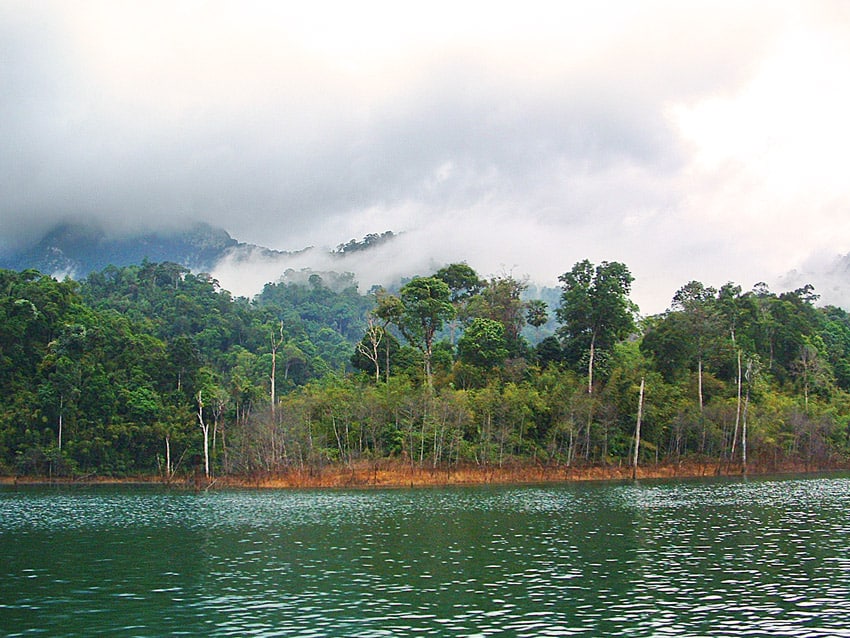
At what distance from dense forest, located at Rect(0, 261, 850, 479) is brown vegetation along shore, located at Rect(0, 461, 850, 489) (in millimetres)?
1032

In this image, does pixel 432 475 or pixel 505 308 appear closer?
pixel 432 475

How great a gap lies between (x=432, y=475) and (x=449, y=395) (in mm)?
7822

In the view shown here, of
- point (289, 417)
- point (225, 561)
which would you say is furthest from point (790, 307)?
point (225, 561)

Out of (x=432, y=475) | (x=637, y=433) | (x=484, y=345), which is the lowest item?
(x=432, y=475)

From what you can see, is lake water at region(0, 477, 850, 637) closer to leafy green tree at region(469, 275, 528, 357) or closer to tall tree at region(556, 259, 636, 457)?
tall tree at region(556, 259, 636, 457)

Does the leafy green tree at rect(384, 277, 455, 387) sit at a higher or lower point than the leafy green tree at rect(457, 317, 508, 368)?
higher

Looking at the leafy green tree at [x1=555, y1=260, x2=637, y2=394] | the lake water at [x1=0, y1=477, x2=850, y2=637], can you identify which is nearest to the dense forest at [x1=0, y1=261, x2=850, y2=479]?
the leafy green tree at [x1=555, y1=260, x2=637, y2=394]

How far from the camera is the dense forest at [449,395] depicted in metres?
69.0

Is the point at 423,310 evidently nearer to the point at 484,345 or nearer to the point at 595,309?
the point at 484,345

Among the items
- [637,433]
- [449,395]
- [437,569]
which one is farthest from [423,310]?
[437,569]

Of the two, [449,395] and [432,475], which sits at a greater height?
[449,395]

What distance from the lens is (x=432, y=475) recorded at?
64938mm

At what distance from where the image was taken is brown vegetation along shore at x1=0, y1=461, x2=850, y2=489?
208 feet

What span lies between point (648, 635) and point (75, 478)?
71436 millimetres
